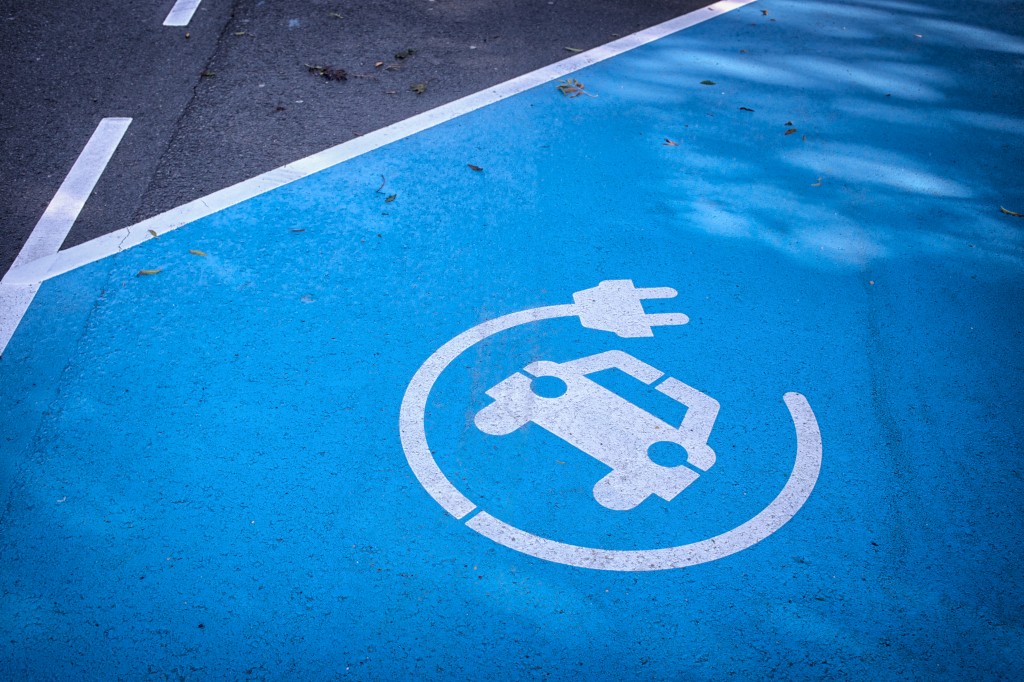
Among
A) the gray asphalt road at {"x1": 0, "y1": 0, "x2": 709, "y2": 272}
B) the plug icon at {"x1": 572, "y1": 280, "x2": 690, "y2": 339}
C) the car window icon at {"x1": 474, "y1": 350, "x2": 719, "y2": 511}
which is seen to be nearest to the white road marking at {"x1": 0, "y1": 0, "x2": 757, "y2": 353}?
the gray asphalt road at {"x1": 0, "y1": 0, "x2": 709, "y2": 272}

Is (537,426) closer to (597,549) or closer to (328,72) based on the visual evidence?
(597,549)

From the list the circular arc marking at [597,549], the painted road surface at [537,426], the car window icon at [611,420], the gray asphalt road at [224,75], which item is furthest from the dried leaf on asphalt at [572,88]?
the circular arc marking at [597,549]

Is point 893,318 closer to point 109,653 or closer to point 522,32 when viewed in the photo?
point 109,653

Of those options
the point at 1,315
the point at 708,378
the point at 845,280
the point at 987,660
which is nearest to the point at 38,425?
the point at 1,315

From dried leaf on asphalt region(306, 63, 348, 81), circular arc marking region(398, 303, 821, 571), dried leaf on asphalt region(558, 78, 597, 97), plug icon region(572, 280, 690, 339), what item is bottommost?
circular arc marking region(398, 303, 821, 571)

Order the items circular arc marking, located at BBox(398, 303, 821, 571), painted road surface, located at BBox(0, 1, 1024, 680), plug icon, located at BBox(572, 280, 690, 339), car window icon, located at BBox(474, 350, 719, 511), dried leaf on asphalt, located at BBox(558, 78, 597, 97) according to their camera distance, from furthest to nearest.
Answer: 1. dried leaf on asphalt, located at BBox(558, 78, 597, 97)
2. plug icon, located at BBox(572, 280, 690, 339)
3. car window icon, located at BBox(474, 350, 719, 511)
4. circular arc marking, located at BBox(398, 303, 821, 571)
5. painted road surface, located at BBox(0, 1, 1024, 680)

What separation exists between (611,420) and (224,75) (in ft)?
16.6

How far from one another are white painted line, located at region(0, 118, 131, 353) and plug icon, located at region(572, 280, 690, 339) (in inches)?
126

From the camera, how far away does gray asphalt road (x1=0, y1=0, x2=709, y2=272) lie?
17.9ft

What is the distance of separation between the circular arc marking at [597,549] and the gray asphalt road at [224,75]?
2.67 meters

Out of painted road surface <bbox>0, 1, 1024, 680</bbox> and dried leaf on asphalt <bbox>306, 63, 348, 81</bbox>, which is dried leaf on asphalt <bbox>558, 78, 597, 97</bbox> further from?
dried leaf on asphalt <bbox>306, 63, 348, 81</bbox>

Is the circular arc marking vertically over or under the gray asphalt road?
under

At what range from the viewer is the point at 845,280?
4918 millimetres

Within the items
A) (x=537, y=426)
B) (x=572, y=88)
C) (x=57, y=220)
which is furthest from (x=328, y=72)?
(x=537, y=426)
